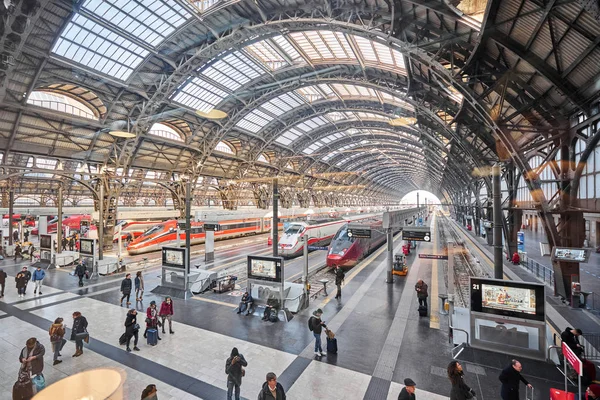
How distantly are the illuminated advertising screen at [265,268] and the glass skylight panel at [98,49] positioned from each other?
1983 cm

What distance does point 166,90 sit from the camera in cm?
2567

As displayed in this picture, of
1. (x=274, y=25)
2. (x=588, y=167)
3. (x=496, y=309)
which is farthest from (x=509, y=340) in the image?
(x=274, y=25)

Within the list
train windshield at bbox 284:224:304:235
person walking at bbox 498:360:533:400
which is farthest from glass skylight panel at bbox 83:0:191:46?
person walking at bbox 498:360:533:400

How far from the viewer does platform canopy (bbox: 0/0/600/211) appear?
36.3 ft

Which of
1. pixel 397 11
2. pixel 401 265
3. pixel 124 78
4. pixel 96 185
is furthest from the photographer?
pixel 96 185

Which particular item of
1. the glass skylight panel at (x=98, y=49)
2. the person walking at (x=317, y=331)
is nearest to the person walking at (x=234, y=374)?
the person walking at (x=317, y=331)

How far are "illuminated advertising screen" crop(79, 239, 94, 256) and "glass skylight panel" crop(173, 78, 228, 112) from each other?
49.3 feet

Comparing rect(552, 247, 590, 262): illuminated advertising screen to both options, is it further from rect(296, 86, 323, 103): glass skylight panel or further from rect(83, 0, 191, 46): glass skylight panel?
rect(296, 86, 323, 103): glass skylight panel

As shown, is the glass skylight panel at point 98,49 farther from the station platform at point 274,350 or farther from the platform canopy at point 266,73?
the station platform at point 274,350

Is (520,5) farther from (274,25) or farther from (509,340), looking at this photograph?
(274,25)

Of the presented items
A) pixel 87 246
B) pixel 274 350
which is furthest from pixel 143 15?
pixel 274 350

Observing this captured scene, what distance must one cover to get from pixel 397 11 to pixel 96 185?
31.4 meters

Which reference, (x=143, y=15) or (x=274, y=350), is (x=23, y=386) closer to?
(x=274, y=350)

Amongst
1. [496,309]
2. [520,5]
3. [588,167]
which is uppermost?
[520,5]
